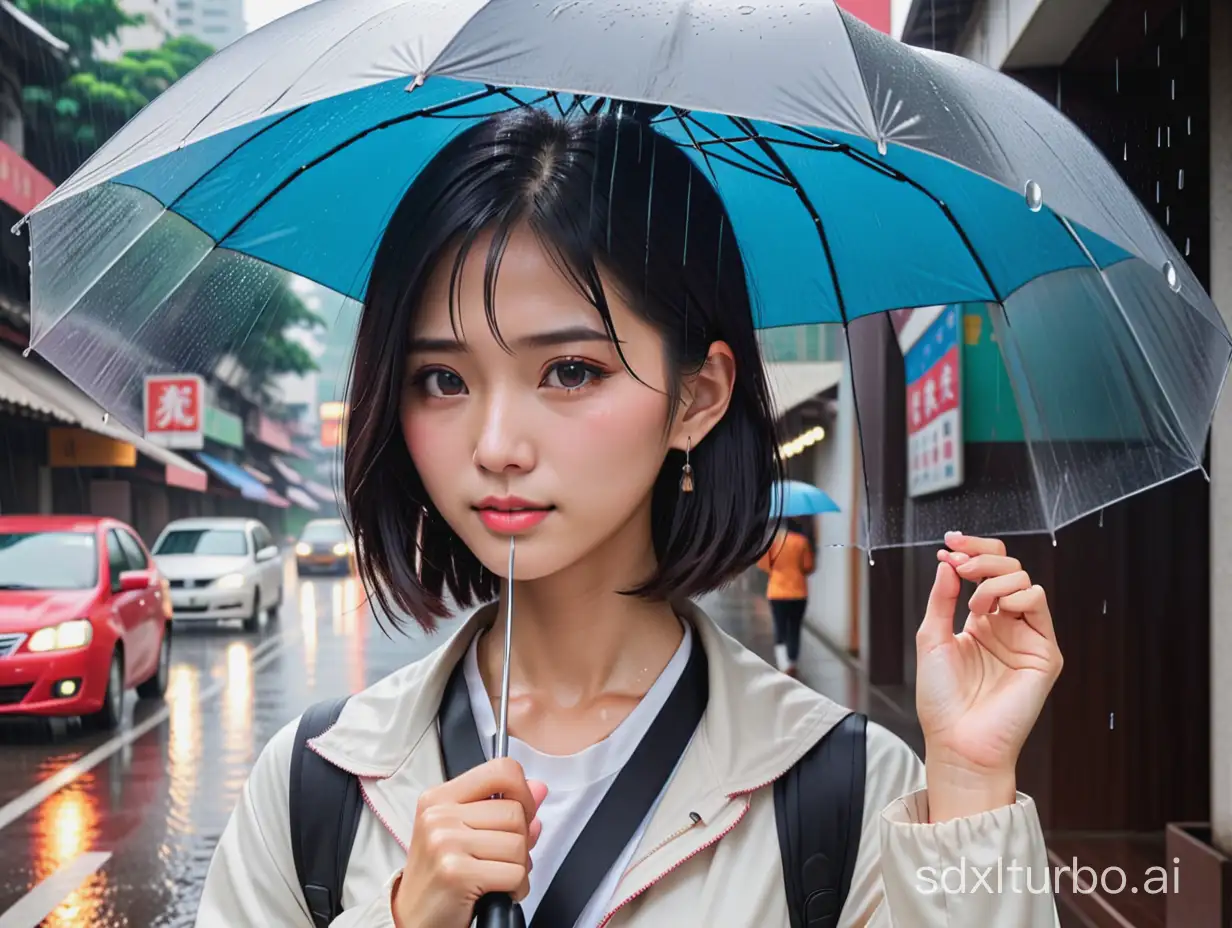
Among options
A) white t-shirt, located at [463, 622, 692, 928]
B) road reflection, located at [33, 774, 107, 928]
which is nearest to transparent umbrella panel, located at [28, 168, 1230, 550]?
white t-shirt, located at [463, 622, 692, 928]

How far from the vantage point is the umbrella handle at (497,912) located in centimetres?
128

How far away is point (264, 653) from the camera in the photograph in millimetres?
14242

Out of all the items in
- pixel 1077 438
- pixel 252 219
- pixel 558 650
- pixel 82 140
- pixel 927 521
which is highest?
pixel 82 140

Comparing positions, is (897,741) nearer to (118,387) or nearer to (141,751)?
(118,387)

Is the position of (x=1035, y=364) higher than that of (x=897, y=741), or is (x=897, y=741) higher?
(x=1035, y=364)

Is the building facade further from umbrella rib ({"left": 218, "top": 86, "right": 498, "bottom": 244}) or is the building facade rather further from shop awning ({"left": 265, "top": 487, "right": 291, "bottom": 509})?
shop awning ({"left": 265, "top": 487, "right": 291, "bottom": 509})

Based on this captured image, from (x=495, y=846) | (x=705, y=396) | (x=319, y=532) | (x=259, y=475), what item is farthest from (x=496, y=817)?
(x=259, y=475)

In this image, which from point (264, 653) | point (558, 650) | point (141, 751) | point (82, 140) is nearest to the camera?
point (558, 650)

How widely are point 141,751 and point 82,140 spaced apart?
11.7m

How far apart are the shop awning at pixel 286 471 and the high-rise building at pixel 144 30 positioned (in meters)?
11.5

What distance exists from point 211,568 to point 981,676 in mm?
15374

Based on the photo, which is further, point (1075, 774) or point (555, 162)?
point (1075, 774)

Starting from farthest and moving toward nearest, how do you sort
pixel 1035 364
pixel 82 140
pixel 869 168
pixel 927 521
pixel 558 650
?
pixel 82 140 < pixel 927 521 < pixel 1035 364 < pixel 869 168 < pixel 558 650

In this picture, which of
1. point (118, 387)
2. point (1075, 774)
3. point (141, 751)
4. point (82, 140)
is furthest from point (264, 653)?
point (118, 387)
